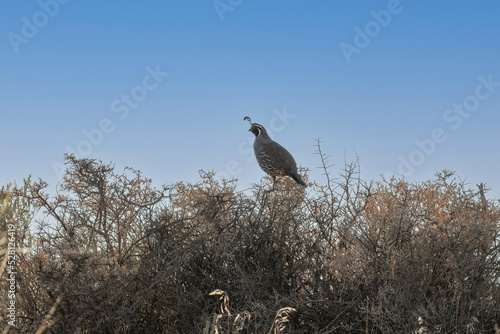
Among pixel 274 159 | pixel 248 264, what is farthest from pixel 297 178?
pixel 248 264

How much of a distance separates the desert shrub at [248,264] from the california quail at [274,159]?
55cm

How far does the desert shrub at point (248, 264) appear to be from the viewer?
568 cm

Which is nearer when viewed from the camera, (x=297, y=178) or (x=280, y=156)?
(x=297, y=178)

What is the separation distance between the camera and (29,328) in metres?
6.06

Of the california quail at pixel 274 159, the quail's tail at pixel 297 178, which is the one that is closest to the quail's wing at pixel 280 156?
the california quail at pixel 274 159

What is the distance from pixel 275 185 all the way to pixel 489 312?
3.17 m

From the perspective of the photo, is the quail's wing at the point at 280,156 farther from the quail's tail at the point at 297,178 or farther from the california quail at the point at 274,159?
the quail's tail at the point at 297,178

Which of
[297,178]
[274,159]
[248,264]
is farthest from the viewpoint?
[274,159]

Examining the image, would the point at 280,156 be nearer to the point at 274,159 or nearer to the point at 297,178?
the point at 274,159

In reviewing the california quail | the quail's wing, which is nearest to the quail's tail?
the california quail

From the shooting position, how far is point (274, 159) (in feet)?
26.2

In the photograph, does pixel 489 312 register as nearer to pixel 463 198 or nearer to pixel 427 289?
pixel 427 289

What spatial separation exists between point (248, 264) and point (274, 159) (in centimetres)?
210

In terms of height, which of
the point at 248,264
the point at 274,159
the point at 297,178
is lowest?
the point at 248,264
